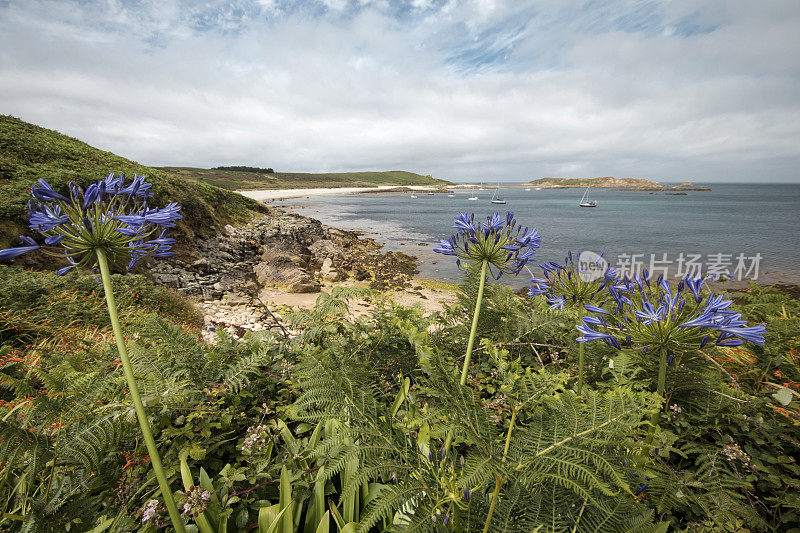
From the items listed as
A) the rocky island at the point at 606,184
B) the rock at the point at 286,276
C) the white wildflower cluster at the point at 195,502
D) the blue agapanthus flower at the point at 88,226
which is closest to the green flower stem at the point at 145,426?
the white wildflower cluster at the point at 195,502

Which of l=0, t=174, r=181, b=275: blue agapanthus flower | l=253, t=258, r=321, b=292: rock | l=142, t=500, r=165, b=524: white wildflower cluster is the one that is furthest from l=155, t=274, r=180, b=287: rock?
l=142, t=500, r=165, b=524: white wildflower cluster

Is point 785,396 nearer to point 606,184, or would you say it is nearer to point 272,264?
point 272,264

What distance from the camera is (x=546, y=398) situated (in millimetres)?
1624

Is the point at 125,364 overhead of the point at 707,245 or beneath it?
overhead

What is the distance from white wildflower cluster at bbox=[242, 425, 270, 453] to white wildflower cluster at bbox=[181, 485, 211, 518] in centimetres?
30

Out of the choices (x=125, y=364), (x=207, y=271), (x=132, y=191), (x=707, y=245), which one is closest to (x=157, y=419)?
(x=125, y=364)

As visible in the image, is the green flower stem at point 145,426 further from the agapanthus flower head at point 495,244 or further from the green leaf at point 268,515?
the agapanthus flower head at point 495,244

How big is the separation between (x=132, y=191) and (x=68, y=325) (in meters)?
5.11

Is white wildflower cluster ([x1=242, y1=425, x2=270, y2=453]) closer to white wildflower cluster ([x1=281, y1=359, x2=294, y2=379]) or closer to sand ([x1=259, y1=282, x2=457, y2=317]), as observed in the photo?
white wildflower cluster ([x1=281, y1=359, x2=294, y2=379])

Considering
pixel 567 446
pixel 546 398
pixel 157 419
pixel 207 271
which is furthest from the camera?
pixel 207 271

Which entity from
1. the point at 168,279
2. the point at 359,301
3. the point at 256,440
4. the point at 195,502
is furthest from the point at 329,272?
the point at 195,502

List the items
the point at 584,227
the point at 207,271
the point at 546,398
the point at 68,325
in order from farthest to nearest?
the point at 584,227 < the point at 207,271 < the point at 68,325 < the point at 546,398

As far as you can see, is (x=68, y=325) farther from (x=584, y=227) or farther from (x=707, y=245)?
(x=584, y=227)

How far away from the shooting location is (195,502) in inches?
56.3
